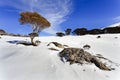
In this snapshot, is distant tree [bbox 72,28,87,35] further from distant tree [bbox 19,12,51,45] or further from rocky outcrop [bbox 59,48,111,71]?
rocky outcrop [bbox 59,48,111,71]

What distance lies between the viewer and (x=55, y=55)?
56.3ft

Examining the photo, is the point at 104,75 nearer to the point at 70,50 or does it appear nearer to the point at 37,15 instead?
the point at 70,50

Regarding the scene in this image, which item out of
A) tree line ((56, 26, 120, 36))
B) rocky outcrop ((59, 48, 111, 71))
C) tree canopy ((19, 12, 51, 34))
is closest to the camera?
rocky outcrop ((59, 48, 111, 71))

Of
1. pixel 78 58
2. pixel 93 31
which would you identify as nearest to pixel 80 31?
pixel 93 31

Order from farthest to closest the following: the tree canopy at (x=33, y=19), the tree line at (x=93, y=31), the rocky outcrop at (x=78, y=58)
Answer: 1. the tree line at (x=93, y=31)
2. the tree canopy at (x=33, y=19)
3. the rocky outcrop at (x=78, y=58)

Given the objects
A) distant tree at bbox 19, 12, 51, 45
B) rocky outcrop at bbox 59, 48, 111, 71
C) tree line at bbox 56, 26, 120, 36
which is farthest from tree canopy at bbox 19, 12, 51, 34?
tree line at bbox 56, 26, 120, 36

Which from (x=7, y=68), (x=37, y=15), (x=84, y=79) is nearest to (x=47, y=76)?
(x=84, y=79)

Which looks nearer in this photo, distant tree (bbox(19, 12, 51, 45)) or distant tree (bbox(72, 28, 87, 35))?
distant tree (bbox(19, 12, 51, 45))

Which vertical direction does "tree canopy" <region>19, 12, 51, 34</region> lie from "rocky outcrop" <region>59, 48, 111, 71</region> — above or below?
above

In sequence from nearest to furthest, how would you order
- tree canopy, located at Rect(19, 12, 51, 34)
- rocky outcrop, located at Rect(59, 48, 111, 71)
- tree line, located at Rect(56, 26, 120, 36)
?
rocky outcrop, located at Rect(59, 48, 111, 71)
tree canopy, located at Rect(19, 12, 51, 34)
tree line, located at Rect(56, 26, 120, 36)

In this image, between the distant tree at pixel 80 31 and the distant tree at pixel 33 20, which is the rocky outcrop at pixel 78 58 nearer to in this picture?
the distant tree at pixel 33 20

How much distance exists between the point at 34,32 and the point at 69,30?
41.5 m

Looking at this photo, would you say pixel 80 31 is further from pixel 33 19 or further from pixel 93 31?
pixel 33 19

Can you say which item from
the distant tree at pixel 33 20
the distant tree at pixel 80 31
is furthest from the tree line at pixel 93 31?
the distant tree at pixel 33 20
